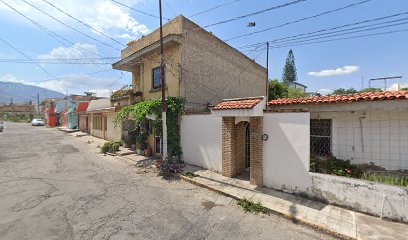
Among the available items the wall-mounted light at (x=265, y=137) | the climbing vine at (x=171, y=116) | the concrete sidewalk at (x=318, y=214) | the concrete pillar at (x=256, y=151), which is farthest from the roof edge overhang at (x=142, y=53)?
the concrete sidewalk at (x=318, y=214)

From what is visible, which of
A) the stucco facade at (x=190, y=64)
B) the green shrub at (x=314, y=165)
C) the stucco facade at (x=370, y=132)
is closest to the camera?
the stucco facade at (x=370, y=132)

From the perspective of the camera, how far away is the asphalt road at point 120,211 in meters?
4.46

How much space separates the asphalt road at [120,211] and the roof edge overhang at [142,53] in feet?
22.1

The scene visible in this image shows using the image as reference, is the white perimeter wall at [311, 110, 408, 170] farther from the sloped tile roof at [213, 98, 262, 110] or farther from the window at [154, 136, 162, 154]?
the window at [154, 136, 162, 154]

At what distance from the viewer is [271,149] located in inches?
Answer: 264

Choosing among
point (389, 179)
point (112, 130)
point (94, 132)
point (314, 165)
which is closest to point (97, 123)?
point (94, 132)

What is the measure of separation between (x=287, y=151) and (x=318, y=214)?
1.90 m

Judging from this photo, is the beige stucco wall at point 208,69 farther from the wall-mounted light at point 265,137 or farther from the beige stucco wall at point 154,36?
the wall-mounted light at point 265,137

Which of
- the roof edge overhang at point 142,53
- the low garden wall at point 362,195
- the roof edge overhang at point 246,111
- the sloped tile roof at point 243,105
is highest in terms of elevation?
the roof edge overhang at point 142,53

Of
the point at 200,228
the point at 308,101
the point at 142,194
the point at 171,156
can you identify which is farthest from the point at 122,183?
the point at 308,101

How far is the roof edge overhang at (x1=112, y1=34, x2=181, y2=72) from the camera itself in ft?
33.4

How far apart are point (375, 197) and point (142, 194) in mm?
6685

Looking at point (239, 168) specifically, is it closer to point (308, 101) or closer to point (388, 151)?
point (308, 101)

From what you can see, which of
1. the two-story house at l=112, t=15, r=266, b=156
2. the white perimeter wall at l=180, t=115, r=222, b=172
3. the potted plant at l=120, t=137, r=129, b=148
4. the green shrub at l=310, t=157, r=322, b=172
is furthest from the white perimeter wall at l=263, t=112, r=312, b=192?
the potted plant at l=120, t=137, r=129, b=148
